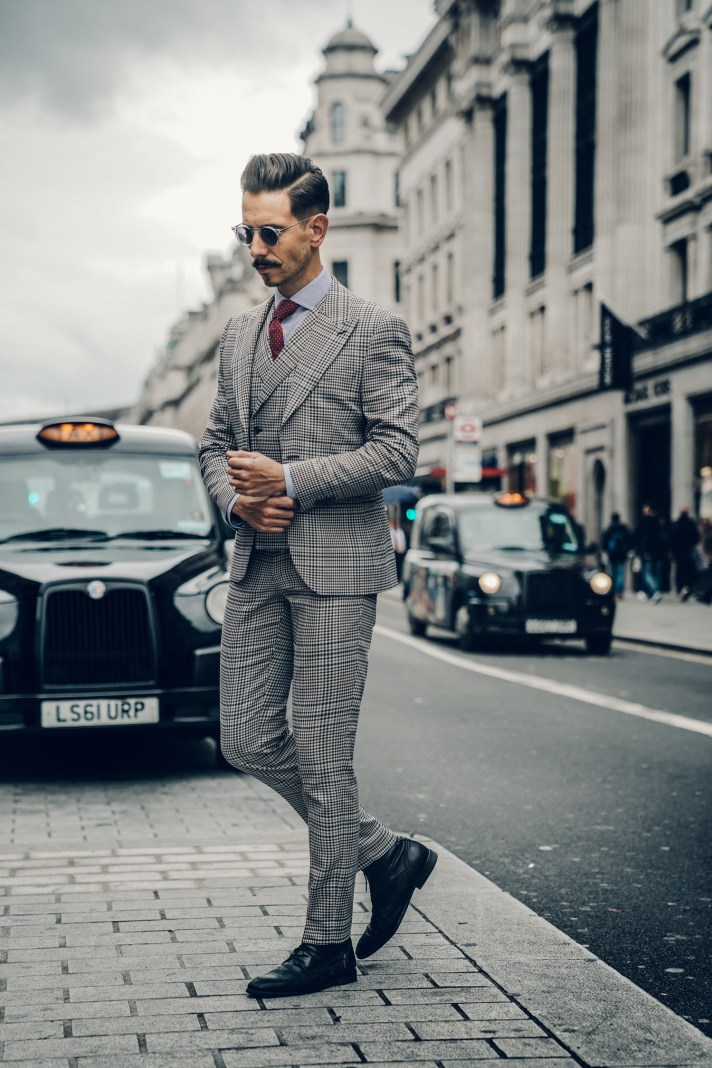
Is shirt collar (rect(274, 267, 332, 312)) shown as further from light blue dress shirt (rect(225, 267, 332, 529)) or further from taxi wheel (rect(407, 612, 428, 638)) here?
taxi wheel (rect(407, 612, 428, 638))

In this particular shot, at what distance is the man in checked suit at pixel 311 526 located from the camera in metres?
3.81

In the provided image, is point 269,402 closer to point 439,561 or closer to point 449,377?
point 439,561

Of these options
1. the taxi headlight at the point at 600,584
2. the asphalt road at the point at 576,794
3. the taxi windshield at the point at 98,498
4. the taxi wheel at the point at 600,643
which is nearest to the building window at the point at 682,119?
the taxi headlight at the point at 600,584

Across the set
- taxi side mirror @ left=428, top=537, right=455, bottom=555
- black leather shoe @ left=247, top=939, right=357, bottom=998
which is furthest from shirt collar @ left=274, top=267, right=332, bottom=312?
taxi side mirror @ left=428, top=537, right=455, bottom=555

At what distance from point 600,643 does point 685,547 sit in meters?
12.4

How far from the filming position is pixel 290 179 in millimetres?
3834

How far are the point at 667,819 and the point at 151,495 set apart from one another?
3.65m

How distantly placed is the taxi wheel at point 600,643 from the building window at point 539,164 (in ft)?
96.2

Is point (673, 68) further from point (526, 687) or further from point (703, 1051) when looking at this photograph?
point (703, 1051)

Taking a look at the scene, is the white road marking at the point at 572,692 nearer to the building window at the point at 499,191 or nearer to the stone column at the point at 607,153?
the stone column at the point at 607,153

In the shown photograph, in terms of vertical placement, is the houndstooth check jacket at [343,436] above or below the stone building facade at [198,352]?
below

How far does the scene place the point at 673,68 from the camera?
33.7 m

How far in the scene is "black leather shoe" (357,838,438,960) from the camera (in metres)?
4.03

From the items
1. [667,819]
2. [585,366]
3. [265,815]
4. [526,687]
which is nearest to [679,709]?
[526,687]
